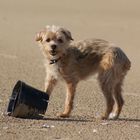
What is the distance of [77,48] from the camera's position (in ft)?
34.5

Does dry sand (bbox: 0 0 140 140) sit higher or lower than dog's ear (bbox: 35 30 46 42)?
lower

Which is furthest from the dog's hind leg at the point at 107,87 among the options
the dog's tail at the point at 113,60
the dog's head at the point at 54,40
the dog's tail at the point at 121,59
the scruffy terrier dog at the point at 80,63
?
the dog's head at the point at 54,40

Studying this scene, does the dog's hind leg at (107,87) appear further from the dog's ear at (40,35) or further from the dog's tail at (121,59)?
the dog's ear at (40,35)

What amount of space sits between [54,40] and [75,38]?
13469mm

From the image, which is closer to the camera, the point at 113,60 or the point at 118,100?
the point at 113,60

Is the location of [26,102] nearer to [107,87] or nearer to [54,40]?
[54,40]

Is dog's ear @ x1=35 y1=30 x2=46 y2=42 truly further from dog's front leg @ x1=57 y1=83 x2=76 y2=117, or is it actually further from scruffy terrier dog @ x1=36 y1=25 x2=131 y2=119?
dog's front leg @ x1=57 y1=83 x2=76 y2=117

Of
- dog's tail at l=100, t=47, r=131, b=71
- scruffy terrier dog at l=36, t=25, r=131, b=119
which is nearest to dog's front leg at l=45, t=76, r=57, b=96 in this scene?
Result: scruffy terrier dog at l=36, t=25, r=131, b=119

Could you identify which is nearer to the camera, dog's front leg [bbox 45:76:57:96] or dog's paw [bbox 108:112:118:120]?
dog's paw [bbox 108:112:118:120]

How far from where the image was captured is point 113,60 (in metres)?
10.1

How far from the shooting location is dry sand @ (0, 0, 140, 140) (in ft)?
28.1

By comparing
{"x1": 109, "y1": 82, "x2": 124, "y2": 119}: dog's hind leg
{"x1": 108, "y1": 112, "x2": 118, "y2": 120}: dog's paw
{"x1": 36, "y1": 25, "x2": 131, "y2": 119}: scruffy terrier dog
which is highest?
{"x1": 36, "y1": 25, "x2": 131, "y2": 119}: scruffy terrier dog

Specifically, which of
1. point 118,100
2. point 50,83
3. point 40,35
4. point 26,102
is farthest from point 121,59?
point 26,102

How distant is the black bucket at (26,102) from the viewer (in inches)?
366
